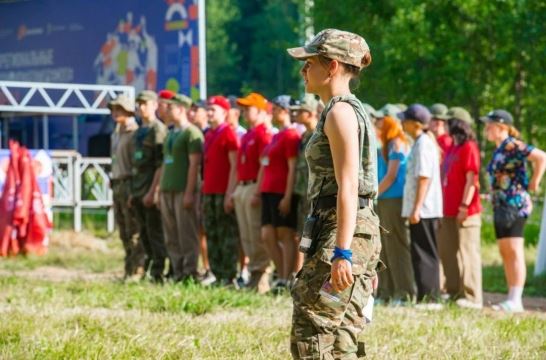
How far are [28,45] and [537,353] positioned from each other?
18.5m

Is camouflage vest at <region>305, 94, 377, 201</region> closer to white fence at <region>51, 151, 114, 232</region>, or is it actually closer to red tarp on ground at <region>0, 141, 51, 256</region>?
red tarp on ground at <region>0, 141, 51, 256</region>

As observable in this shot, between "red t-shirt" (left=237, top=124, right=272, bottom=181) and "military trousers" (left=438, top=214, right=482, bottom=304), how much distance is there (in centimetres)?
181

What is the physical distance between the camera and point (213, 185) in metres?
11.9

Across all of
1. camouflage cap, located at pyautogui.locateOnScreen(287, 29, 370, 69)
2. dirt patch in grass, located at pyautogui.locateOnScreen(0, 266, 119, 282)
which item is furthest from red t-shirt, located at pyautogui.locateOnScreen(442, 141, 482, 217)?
camouflage cap, located at pyautogui.locateOnScreen(287, 29, 370, 69)

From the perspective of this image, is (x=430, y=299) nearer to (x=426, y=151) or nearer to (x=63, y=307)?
(x=426, y=151)

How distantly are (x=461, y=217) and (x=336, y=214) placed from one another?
561 cm

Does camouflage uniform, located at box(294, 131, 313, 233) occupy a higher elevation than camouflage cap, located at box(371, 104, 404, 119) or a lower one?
lower

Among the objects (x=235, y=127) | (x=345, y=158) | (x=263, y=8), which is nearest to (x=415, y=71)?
(x=235, y=127)

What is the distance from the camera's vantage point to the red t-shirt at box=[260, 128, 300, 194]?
36.4ft

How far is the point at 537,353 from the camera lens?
7.43 m

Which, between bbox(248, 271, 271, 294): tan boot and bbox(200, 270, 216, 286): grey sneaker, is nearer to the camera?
bbox(248, 271, 271, 294): tan boot

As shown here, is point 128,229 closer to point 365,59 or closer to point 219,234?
point 219,234

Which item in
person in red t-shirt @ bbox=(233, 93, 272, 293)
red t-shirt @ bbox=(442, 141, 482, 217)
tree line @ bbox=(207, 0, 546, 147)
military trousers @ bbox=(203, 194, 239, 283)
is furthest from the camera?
tree line @ bbox=(207, 0, 546, 147)

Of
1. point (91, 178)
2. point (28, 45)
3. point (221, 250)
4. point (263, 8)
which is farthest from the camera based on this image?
point (263, 8)
